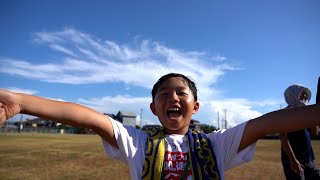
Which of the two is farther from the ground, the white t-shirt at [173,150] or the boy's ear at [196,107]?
the boy's ear at [196,107]

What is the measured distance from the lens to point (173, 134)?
7.76 feet

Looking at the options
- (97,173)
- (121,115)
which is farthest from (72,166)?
(121,115)

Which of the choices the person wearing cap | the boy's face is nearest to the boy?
the boy's face

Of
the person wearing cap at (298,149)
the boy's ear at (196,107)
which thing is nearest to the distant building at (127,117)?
the person wearing cap at (298,149)

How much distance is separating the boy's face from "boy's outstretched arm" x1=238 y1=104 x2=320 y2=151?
0.56m

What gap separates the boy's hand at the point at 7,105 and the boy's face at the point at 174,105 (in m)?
1.09

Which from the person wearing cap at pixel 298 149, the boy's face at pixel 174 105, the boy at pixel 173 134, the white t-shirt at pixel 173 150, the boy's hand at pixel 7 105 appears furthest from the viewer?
the person wearing cap at pixel 298 149

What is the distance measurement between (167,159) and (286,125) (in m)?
0.89

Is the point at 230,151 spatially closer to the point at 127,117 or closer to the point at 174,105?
the point at 174,105

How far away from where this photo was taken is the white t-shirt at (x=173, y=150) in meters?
2.09

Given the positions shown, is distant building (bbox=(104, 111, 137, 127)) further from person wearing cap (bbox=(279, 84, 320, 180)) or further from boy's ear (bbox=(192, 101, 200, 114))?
boy's ear (bbox=(192, 101, 200, 114))

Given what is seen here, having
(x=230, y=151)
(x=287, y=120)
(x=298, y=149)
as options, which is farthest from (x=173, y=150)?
(x=298, y=149)

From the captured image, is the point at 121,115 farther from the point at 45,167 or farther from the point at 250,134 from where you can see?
the point at 250,134

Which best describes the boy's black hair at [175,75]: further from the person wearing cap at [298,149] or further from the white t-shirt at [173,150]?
the person wearing cap at [298,149]
